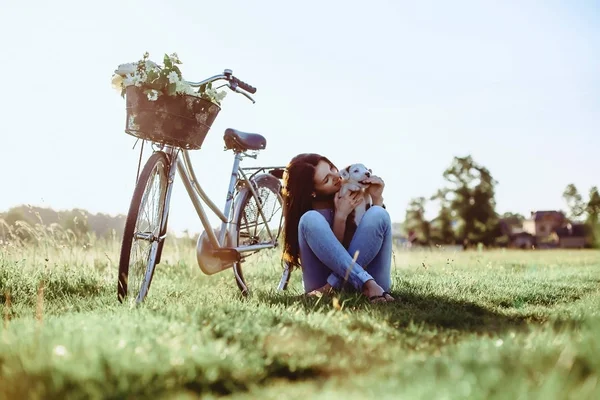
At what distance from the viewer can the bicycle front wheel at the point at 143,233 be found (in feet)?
11.7

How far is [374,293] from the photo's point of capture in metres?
3.94

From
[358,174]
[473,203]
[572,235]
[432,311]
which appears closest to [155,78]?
[358,174]

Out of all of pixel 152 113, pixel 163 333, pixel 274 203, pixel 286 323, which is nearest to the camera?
pixel 163 333

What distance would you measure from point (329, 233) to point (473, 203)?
1692 inches

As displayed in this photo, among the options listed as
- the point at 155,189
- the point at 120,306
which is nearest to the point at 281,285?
the point at 155,189

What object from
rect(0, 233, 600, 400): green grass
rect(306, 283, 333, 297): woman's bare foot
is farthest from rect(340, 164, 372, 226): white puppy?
rect(0, 233, 600, 400): green grass

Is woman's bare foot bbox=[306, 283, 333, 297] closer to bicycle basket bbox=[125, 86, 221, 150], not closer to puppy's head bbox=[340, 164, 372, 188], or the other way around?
puppy's head bbox=[340, 164, 372, 188]

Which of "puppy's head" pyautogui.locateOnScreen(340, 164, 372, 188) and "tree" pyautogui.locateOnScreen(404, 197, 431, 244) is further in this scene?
"tree" pyautogui.locateOnScreen(404, 197, 431, 244)

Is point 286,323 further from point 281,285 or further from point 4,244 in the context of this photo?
point 4,244

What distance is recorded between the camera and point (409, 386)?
5.82 ft

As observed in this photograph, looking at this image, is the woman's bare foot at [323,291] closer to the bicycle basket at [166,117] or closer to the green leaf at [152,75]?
the bicycle basket at [166,117]

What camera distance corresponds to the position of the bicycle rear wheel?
524cm

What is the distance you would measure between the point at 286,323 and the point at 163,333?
0.64 meters

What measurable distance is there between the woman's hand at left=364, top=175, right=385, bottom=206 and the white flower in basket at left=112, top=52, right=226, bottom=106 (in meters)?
1.44
